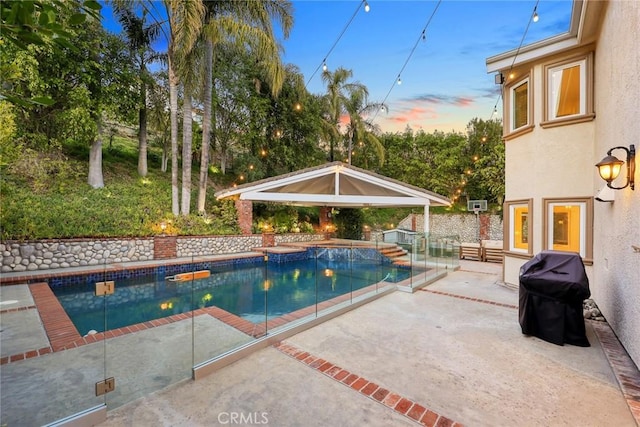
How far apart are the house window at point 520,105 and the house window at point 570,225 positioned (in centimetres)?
210

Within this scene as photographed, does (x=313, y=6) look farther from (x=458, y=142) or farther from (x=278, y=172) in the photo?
(x=458, y=142)

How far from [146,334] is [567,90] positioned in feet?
30.2

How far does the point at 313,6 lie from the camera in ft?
39.4

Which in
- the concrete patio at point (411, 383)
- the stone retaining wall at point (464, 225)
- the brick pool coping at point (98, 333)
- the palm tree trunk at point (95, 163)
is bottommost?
the concrete patio at point (411, 383)

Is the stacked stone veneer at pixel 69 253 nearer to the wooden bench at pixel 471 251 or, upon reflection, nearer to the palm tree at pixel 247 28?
the palm tree at pixel 247 28

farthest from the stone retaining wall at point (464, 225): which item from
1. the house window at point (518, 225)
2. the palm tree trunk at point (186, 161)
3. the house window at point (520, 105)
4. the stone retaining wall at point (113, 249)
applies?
the house window at point (520, 105)

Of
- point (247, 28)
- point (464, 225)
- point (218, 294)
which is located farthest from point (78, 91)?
point (464, 225)

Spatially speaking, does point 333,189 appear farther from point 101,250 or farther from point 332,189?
point 101,250

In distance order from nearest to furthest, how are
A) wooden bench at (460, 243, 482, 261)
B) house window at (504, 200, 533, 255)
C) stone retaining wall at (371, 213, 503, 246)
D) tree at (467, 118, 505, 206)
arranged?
house window at (504, 200, 533, 255), wooden bench at (460, 243, 482, 261), stone retaining wall at (371, 213, 503, 246), tree at (467, 118, 505, 206)

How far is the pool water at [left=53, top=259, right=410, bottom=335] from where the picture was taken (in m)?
3.54

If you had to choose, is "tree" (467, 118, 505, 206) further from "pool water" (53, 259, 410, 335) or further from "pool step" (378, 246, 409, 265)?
"pool water" (53, 259, 410, 335)

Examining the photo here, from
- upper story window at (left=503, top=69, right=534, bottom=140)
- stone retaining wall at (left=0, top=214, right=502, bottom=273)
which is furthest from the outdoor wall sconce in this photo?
stone retaining wall at (left=0, top=214, right=502, bottom=273)

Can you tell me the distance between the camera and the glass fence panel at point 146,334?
2.94m

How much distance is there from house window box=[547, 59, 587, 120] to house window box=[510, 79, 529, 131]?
20.6 inches
